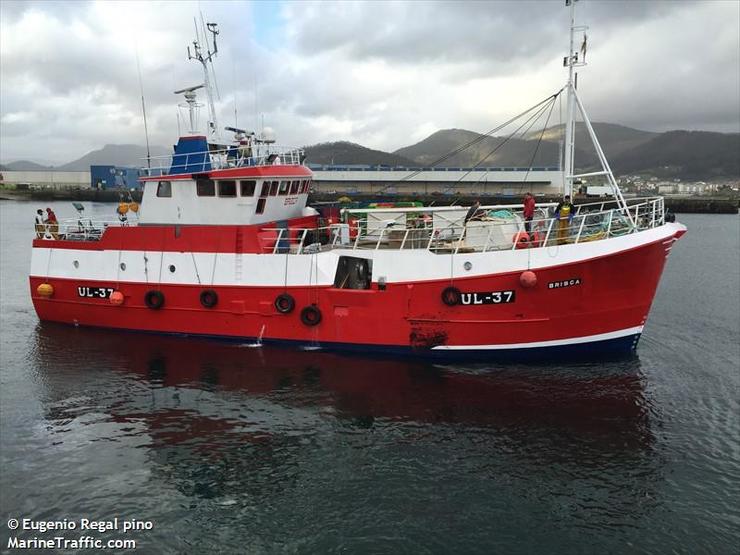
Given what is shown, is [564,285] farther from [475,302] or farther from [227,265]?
[227,265]

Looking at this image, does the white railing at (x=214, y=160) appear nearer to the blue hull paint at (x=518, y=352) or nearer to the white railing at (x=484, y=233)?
the white railing at (x=484, y=233)

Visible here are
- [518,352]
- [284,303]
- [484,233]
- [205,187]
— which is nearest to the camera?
[518,352]

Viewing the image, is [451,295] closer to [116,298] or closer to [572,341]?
[572,341]

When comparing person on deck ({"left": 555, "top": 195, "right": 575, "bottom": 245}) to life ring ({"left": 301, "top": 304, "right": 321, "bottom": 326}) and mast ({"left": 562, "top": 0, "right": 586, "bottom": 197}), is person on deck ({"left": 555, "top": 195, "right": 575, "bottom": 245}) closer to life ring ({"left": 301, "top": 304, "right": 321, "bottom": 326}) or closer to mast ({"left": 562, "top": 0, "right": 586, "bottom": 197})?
mast ({"left": 562, "top": 0, "right": 586, "bottom": 197})

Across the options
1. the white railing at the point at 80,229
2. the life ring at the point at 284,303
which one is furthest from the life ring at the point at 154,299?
the life ring at the point at 284,303

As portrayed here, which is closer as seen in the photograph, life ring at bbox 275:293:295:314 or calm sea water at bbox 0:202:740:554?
calm sea water at bbox 0:202:740:554

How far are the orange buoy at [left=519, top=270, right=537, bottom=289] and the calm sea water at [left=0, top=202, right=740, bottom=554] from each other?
8.68 feet

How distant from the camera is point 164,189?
1723 cm

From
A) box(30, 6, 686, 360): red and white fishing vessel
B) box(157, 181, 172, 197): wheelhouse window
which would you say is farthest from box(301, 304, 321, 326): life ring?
box(157, 181, 172, 197): wheelhouse window

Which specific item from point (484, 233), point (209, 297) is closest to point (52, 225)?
point (209, 297)

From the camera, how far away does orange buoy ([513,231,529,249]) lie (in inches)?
541

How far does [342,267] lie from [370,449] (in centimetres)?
623

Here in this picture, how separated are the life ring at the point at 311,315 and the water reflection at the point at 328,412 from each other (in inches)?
41.8

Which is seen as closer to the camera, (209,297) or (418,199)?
(209,297)
